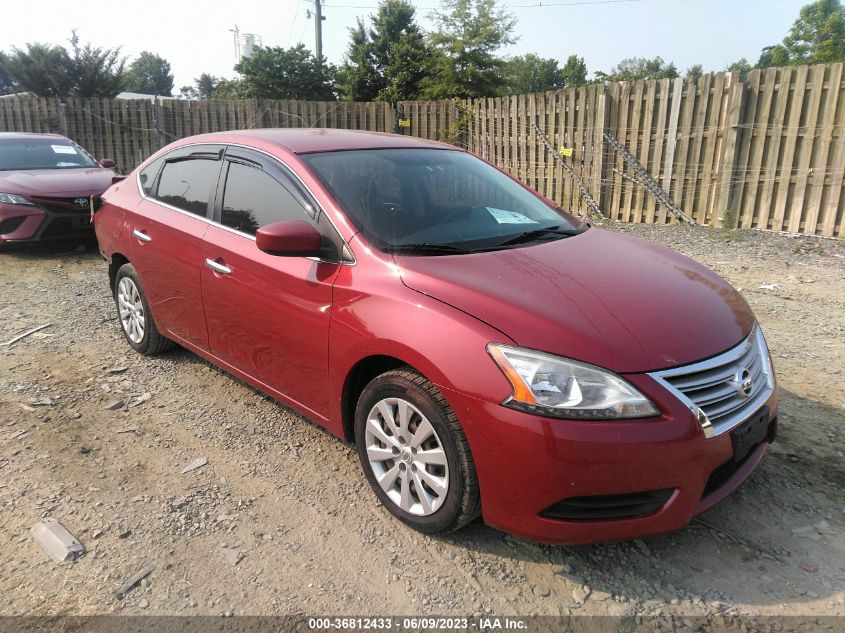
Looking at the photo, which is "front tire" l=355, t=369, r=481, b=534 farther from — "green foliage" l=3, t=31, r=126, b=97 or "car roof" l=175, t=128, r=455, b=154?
"green foliage" l=3, t=31, r=126, b=97

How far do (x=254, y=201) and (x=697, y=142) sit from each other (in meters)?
7.77

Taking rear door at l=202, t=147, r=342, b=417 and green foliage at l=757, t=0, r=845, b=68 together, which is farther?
green foliage at l=757, t=0, r=845, b=68

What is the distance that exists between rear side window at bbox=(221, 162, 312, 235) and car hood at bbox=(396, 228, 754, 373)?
0.83 meters

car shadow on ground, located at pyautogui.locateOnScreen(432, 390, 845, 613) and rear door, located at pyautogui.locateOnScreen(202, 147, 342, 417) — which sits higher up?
rear door, located at pyautogui.locateOnScreen(202, 147, 342, 417)

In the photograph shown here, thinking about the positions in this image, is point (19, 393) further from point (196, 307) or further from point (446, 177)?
point (446, 177)

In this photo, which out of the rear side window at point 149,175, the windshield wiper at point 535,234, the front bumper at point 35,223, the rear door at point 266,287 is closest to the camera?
the rear door at point 266,287

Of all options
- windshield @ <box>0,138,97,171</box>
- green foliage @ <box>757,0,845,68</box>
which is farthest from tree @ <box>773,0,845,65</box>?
windshield @ <box>0,138,97,171</box>

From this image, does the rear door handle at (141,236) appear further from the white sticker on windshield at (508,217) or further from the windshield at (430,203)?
the white sticker on windshield at (508,217)

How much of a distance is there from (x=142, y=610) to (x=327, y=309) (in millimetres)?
1408

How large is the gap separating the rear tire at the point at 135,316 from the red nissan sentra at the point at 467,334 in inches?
25.9

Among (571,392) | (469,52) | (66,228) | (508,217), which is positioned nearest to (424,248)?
(508,217)

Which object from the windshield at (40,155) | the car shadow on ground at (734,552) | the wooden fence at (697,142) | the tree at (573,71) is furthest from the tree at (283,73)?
the tree at (573,71)

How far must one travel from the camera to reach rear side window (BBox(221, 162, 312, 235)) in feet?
10.6

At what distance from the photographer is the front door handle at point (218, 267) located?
347cm
